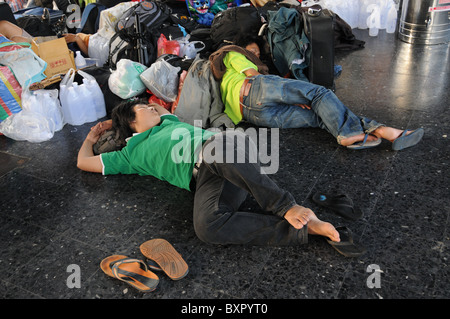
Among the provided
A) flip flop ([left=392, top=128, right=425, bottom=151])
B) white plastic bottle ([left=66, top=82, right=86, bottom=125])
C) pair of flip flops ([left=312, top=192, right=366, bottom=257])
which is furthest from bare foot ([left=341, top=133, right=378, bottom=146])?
white plastic bottle ([left=66, top=82, right=86, bottom=125])

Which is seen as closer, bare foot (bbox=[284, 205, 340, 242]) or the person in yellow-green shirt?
bare foot (bbox=[284, 205, 340, 242])

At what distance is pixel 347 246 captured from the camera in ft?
6.16

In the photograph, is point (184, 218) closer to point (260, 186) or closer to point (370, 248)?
point (260, 186)

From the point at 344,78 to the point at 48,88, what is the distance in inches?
99.0

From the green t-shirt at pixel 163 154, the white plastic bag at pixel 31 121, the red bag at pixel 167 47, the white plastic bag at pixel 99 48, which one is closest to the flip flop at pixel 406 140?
the green t-shirt at pixel 163 154

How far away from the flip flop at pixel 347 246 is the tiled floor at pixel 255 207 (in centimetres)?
3

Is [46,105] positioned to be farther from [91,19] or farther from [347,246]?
[347,246]

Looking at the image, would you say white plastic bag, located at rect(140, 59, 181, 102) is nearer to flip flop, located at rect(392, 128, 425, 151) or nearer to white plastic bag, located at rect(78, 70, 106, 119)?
white plastic bag, located at rect(78, 70, 106, 119)

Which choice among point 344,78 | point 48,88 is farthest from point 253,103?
point 48,88

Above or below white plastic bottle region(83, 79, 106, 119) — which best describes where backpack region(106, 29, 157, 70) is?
above

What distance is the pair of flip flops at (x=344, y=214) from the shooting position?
1863 millimetres

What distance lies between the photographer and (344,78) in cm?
372

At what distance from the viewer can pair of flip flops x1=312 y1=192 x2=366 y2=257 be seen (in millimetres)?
1863

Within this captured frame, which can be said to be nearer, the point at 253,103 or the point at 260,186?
the point at 260,186
